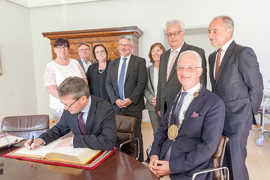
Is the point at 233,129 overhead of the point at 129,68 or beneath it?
beneath

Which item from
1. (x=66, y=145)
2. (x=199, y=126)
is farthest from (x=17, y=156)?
(x=199, y=126)

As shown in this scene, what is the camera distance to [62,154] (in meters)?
Answer: 1.22

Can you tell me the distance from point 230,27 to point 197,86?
31.4 inches

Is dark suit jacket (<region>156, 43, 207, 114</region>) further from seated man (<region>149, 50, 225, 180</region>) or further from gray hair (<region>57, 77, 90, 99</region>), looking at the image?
gray hair (<region>57, 77, 90, 99</region>)

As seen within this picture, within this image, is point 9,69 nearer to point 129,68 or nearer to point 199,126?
point 129,68

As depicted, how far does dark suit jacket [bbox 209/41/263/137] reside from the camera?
6.03ft

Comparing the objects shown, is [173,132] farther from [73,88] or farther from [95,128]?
[73,88]

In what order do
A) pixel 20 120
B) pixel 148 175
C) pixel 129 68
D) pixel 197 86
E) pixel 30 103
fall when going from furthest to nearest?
pixel 30 103, pixel 129 68, pixel 20 120, pixel 197 86, pixel 148 175

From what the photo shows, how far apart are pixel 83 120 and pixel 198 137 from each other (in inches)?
33.4

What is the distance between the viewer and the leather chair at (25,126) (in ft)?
7.22

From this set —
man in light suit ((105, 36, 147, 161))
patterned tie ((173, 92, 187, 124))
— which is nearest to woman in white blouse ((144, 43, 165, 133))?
man in light suit ((105, 36, 147, 161))

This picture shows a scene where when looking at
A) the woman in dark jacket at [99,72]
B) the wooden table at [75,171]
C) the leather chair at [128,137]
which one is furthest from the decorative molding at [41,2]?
the wooden table at [75,171]

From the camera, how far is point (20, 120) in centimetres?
223

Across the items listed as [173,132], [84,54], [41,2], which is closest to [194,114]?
[173,132]
